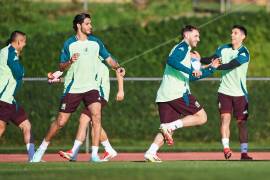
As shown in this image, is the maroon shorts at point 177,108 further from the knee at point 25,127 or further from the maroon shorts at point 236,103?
the knee at point 25,127

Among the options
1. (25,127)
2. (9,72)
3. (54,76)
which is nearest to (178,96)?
(54,76)

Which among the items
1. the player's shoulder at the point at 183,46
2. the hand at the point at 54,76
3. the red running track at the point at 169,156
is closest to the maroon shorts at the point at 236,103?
the red running track at the point at 169,156

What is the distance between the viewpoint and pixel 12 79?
1959 cm

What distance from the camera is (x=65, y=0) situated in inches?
1297

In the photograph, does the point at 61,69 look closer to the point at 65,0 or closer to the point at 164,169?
the point at 164,169

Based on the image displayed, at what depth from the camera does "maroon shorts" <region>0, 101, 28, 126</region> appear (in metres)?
19.8

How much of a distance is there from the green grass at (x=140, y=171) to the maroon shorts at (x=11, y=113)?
1.70 m

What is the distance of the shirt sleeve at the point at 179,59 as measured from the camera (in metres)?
18.8

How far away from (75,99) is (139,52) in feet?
27.7

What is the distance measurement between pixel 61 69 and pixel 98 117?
0.88 m

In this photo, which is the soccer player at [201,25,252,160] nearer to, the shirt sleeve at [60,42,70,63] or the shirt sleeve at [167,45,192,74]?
the shirt sleeve at [167,45,192,74]

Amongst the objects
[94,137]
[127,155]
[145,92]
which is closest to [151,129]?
[145,92]

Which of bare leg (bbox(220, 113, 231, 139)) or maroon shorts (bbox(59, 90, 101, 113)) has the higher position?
maroon shorts (bbox(59, 90, 101, 113))

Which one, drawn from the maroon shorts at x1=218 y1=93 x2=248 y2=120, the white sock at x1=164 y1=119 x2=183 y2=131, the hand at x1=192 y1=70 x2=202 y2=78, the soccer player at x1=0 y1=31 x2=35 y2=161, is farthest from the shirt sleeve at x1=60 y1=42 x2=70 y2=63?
the maroon shorts at x1=218 y1=93 x2=248 y2=120
